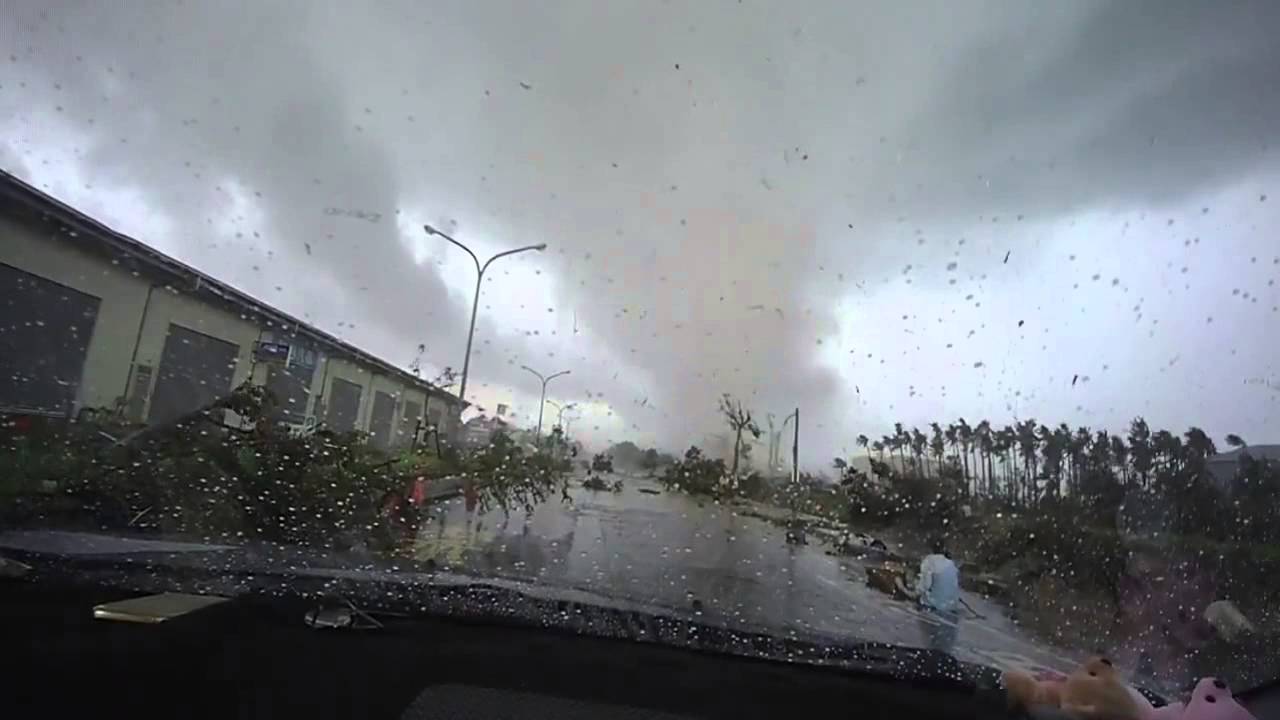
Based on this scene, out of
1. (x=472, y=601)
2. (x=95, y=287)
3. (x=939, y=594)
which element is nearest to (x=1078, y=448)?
(x=939, y=594)

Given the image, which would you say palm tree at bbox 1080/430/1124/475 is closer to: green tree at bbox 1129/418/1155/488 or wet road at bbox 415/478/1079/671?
green tree at bbox 1129/418/1155/488

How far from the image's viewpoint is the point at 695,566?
4.85 metres

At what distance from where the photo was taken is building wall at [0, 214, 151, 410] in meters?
5.41

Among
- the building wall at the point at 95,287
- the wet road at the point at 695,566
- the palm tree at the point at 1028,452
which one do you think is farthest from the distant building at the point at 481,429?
the palm tree at the point at 1028,452

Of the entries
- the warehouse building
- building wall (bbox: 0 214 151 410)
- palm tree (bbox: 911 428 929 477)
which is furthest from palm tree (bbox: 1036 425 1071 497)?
building wall (bbox: 0 214 151 410)

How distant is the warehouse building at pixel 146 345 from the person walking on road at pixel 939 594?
130 inches

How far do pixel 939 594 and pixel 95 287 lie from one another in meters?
6.03

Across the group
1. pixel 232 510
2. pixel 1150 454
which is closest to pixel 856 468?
pixel 1150 454

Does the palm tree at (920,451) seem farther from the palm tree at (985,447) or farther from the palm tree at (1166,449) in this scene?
the palm tree at (1166,449)

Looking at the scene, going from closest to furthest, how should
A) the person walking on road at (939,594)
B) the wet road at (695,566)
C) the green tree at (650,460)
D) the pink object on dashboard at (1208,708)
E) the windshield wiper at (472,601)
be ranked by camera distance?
the pink object on dashboard at (1208,708), the windshield wiper at (472,601), the wet road at (695,566), the person walking on road at (939,594), the green tree at (650,460)

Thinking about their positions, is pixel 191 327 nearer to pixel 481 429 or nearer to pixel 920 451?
pixel 481 429

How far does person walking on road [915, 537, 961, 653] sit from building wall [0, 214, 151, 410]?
5.51 metres

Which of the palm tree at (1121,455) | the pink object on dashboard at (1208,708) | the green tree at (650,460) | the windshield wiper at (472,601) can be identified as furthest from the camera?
the green tree at (650,460)

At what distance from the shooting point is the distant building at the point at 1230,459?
4.21 meters
